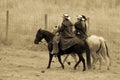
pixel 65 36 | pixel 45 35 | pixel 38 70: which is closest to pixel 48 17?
pixel 45 35

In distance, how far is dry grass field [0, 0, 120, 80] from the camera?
17078 mm

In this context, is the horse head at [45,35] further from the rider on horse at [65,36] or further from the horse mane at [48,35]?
the rider on horse at [65,36]

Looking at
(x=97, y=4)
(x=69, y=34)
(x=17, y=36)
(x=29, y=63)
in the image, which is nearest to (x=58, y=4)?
(x=97, y=4)

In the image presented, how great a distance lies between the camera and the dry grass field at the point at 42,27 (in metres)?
17.1

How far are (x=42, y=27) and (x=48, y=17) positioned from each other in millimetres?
2302

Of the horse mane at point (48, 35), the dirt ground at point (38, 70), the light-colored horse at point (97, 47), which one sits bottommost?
the dirt ground at point (38, 70)

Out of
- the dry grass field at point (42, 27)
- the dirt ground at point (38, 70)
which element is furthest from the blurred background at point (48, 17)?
the dirt ground at point (38, 70)

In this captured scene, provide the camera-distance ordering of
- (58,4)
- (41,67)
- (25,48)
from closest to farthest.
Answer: (41,67) < (25,48) < (58,4)

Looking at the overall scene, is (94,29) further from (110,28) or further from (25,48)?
(25,48)

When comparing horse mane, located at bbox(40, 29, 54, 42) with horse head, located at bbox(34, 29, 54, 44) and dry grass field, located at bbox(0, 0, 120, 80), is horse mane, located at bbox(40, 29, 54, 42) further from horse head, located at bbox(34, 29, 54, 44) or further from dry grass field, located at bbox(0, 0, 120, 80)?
dry grass field, located at bbox(0, 0, 120, 80)

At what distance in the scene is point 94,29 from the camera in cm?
2906

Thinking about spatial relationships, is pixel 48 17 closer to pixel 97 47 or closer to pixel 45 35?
pixel 45 35

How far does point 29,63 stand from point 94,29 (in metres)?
9.19

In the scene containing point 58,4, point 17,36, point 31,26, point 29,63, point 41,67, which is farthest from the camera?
point 58,4
